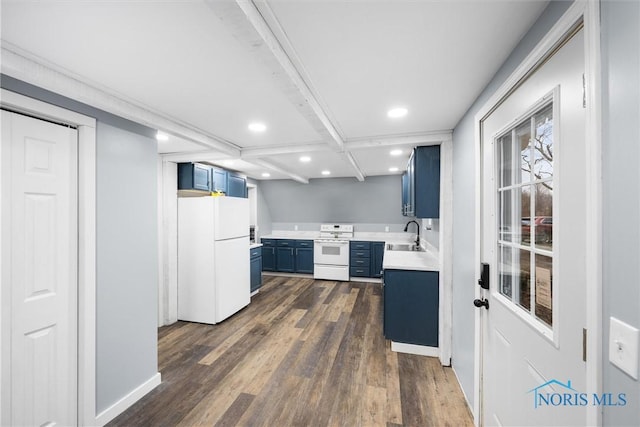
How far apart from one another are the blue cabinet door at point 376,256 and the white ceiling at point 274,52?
3.48m

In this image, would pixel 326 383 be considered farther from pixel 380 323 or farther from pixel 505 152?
pixel 505 152

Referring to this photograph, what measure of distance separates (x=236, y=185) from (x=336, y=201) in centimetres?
240

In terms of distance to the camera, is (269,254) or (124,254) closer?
(124,254)

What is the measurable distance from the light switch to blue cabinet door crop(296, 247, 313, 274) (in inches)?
205

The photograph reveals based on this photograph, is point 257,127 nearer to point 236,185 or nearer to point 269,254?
point 236,185

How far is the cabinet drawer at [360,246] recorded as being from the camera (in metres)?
5.38

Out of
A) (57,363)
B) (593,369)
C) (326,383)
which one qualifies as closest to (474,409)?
(326,383)

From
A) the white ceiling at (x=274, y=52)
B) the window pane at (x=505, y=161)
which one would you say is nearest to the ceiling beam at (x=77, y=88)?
the white ceiling at (x=274, y=52)

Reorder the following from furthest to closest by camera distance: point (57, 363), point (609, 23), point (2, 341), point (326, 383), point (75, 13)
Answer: point (326, 383) → point (57, 363) → point (2, 341) → point (75, 13) → point (609, 23)

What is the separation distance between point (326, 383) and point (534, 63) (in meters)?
2.53

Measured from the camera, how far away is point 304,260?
19.0ft

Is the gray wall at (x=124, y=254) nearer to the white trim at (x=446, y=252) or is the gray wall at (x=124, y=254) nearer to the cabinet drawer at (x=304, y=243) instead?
the white trim at (x=446, y=252)

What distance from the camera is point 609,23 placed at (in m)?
0.69

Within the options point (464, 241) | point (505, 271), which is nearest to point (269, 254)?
point (464, 241)
